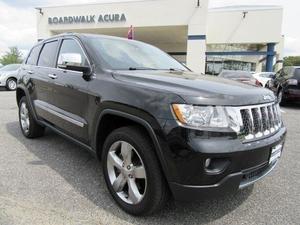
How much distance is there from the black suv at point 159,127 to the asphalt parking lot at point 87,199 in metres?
0.30

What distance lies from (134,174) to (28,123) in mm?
3228

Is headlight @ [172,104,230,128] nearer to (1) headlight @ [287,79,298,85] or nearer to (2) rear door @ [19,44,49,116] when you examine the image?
(2) rear door @ [19,44,49,116]

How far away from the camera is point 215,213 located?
282 cm

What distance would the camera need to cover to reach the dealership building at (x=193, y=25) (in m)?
22.5

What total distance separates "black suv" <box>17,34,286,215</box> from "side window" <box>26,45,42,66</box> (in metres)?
1.54

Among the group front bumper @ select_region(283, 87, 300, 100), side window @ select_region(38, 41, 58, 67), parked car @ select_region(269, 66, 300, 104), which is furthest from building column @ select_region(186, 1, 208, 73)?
side window @ select_region(38, 41, 58, 67)

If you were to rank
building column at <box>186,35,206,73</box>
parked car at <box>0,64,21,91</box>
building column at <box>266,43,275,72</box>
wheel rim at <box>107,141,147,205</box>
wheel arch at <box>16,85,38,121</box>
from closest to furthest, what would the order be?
wheel rim at <box>107,141,147,205</box>, wheel arch at <box>16,85,38,121</box>, parked car at <box>0,64,21,91</box>, building column at <box>186,35,206,73</box>, building column at <box>266,43,275,72</box>

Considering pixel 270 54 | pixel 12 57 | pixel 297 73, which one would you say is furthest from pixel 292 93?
pixel 12 57

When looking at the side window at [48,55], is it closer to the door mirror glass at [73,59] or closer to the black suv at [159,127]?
the black suv at [159,127]

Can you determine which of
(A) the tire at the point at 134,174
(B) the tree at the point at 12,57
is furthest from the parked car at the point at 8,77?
(B) the tree at the point at 12,57

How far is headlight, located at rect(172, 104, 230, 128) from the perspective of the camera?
7.40 ft

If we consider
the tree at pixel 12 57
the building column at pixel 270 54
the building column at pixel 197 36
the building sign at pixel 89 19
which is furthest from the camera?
the tree at pixel 12 57

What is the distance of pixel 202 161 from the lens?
2.21 m

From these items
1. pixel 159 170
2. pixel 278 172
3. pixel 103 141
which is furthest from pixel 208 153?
pixel 278 172
